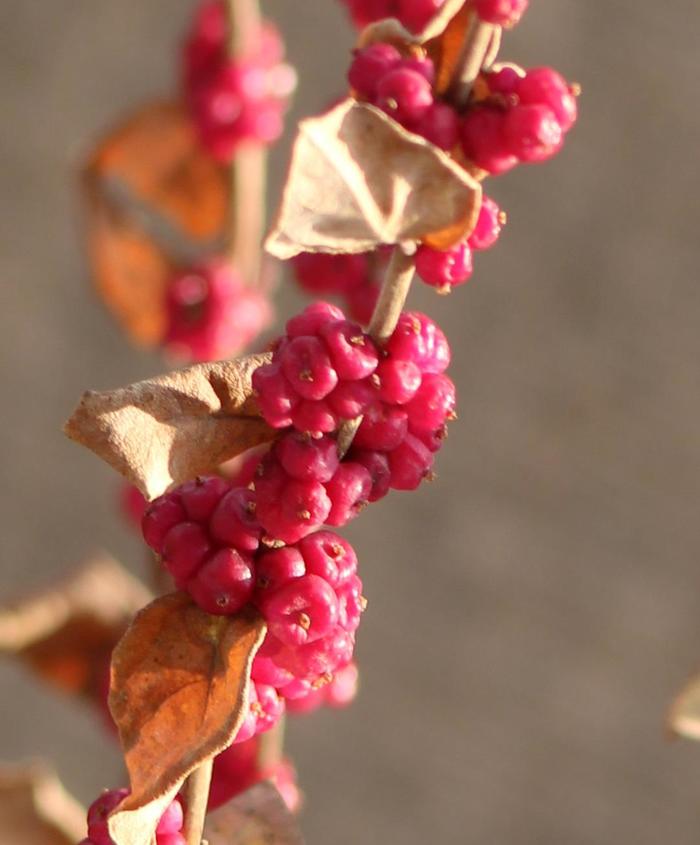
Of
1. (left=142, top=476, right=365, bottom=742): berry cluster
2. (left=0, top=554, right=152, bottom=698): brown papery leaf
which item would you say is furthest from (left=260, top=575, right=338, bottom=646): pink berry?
(left=0, top=554, right=152, bottom=698): brown papery leaf

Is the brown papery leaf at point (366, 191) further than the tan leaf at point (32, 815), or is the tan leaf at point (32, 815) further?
the tan leaf at point (32, 815)

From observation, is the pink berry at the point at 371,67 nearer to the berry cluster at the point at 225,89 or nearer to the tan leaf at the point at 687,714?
the tan leaf at the point at 687,714

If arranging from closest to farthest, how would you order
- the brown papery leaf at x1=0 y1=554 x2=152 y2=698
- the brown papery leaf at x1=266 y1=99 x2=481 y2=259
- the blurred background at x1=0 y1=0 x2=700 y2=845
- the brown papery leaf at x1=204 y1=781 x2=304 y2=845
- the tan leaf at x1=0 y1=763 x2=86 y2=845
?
the brown papery leaf at x1=266 y1=99 x2=481 y2=259
the brown papery leaf at x1=204 y1=781 x2=304 y2=845
the tan leaf at x1=0 y1=763 x2=86 y2=845
the brown papery leaf at x1=0 y1=554 x2=152 y2=698
the blurred background at x1=0 y1=0 x2=700 y2=845

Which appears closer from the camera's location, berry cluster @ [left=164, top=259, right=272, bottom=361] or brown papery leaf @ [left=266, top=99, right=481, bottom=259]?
brown papery leaf @ [left=266, top=99, right=481, bottom=259]

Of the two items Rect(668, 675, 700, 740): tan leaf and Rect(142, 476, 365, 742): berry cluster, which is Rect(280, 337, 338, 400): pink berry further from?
Rect(668, 675, 700, 740): tan leaf

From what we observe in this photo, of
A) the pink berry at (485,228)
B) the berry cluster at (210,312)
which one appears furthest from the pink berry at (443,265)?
the berry cluster at (210,312)

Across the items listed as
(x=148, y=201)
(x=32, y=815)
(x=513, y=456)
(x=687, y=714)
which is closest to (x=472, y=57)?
(x=687, y=714)

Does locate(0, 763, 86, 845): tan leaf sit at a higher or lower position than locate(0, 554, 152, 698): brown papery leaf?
higher
